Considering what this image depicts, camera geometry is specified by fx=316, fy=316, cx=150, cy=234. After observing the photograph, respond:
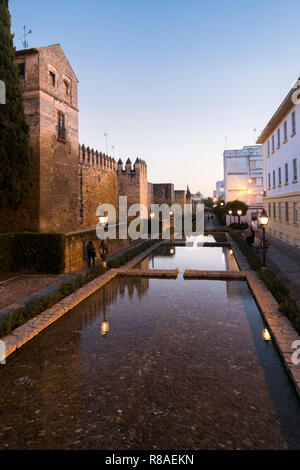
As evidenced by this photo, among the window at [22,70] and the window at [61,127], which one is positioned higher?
the window at [22,70]

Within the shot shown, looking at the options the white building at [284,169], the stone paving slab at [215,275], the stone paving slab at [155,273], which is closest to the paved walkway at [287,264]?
the white building at [284,169]

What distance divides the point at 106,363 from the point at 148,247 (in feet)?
51.8

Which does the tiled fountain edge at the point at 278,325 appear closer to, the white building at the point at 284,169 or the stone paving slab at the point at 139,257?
the stone paving slab at the point at 139,257

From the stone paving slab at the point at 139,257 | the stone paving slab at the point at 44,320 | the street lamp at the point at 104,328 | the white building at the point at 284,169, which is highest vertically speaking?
the white building at the point at 284,169

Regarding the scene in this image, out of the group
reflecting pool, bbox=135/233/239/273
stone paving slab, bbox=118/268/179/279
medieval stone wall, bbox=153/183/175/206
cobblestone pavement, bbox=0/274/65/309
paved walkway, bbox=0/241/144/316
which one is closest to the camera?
paved walkway, bbox=0/241/144/316

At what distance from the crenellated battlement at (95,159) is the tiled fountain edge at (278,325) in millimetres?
18720

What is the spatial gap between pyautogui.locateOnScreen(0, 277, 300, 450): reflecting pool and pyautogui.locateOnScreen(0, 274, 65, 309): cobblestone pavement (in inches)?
112

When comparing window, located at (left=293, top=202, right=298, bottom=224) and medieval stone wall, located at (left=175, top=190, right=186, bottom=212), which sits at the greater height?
medieval stone wall, located at (left=175, top=190, right=186, bottom=212)

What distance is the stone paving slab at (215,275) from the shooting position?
40.2 feet

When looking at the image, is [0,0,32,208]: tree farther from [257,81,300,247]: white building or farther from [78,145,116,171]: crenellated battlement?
[257,81,300,247]: white building

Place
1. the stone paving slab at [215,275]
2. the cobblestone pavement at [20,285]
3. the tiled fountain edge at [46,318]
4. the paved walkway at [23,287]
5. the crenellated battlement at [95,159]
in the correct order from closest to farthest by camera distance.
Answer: the tiled fountain edge at [46,318], the paved walkway at [23,287], the cobblestone pavement at [20,285], the stone paving slab at [215,275], the crenellated battlement at [95,159]

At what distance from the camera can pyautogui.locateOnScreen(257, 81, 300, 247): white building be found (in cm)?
1878

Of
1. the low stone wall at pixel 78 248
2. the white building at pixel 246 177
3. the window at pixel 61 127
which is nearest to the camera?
the low stone wall at pixel 78 248

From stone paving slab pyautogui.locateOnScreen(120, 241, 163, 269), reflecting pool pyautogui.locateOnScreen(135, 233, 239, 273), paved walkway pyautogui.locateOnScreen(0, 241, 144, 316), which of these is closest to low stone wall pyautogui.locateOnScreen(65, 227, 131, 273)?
paved walkway pyautogui.locateOnScreen(0, 241, 144, 316)
